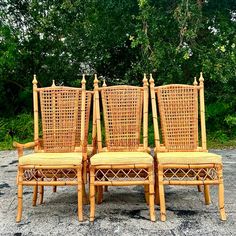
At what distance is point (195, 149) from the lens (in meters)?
3.74

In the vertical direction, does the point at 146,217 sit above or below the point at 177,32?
below

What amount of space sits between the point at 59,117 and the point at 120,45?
5087 mm

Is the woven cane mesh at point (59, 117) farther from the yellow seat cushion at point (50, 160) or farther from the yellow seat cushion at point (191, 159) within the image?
the yellow seat cushion at point (191, 159)

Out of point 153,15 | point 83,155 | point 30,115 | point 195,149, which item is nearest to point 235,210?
point 195,149

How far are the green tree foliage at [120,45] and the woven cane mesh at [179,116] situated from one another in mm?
2651

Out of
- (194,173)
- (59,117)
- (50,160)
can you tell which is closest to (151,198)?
(194,173)

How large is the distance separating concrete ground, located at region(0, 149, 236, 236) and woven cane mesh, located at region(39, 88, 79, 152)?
538 mm

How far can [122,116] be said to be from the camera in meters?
3.83

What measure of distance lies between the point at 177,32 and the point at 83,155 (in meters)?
4.34

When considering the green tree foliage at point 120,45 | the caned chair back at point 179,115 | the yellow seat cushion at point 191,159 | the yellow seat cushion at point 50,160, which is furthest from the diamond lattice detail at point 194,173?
the green tree foliage at point 120,45

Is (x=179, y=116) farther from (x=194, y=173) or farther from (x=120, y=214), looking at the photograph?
(x=120, y=214)

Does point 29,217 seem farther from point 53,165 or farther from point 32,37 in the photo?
point 32,37

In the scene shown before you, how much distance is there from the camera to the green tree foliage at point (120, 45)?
685 centimetres

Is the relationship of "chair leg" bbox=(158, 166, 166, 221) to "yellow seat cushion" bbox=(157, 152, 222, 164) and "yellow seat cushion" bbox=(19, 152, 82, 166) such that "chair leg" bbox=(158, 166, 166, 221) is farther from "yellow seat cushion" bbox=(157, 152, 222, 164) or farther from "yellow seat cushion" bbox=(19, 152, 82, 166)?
"yellow seat cushion" bbox=(19, 152, 82, 166)
